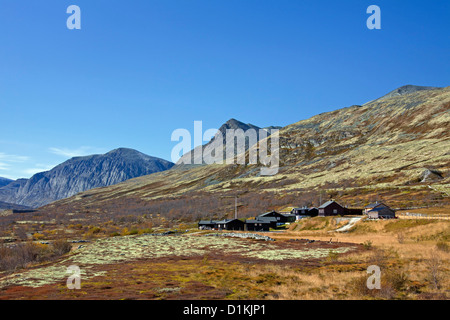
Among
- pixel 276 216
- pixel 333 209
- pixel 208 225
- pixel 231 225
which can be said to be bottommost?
pixel 208 225

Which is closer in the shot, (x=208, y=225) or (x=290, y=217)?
(x=208, y=225)

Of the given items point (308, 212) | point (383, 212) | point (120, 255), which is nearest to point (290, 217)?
point (308, 212)

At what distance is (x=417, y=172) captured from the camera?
420 ft

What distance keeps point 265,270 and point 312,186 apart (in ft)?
446

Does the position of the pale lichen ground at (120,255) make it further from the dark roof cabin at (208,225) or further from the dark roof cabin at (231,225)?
the dark roof cabin at (208,225)

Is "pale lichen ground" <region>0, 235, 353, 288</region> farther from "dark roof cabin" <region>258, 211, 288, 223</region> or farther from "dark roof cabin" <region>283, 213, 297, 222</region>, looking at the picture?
"dark roof cabin" <region>283, 213, 297, 222</region>

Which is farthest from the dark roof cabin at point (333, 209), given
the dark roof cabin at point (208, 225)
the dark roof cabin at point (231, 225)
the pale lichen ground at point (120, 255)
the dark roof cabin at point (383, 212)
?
the pale lichen ground at point (120, 255)


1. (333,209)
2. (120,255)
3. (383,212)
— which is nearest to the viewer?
(120,255)

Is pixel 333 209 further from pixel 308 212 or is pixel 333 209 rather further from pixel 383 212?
pixel 383 212

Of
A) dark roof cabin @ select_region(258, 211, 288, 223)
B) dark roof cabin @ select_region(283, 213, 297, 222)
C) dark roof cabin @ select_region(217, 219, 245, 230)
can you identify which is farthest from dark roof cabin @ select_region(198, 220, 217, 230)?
dark roof cabin @ select_region(283, 213, 297, 222)

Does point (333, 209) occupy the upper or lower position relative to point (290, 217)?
upper

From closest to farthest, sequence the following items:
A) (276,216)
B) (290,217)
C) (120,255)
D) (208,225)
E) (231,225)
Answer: (120,255) < (231,225) < (208,225) < (276,216) < (290,217)

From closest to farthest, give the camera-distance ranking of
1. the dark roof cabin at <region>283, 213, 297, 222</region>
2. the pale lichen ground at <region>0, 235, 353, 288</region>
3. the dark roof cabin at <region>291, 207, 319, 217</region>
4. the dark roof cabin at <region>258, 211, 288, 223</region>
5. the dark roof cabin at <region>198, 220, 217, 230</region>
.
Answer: the pale lichen ground at <region>0, 235, 353, 288</region>, the dark roof cabin at <region>291, 207, 319, 217</region>, the dark roof cabin at <region>198, 220, 217, 230</region>, the dark roof cabin at <region>258, 211, 288, 223</region>, the dark roof cabin at <region>283, 213, 297, 222</region>
